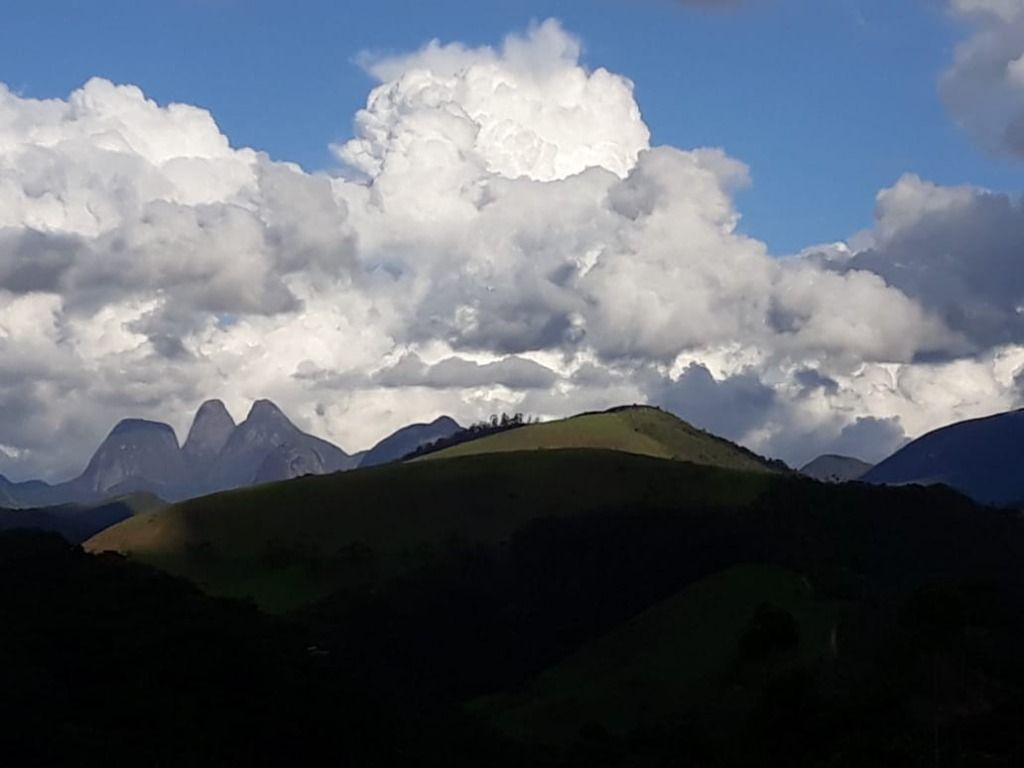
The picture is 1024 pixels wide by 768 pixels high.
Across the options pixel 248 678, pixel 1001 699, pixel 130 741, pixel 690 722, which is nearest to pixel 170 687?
pixel 248 678

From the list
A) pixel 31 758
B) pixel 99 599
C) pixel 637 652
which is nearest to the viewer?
pixel 31 758

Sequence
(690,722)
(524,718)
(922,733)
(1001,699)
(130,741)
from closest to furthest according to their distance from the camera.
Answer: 1. (130,741)
2. (922,733)
3. (1001,699)
4. (690,722)
5. (524,718)

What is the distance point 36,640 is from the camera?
127 metres

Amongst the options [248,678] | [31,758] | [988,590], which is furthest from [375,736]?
[988,590]

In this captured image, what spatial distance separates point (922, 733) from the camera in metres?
124

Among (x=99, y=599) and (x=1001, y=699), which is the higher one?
(x=99, y=599)

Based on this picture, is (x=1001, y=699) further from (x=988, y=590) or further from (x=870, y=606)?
(x=870, y=606)

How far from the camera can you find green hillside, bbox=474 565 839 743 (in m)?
164

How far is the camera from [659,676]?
181 meters

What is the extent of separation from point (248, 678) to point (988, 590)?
76.3 metres

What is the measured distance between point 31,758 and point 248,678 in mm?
32743

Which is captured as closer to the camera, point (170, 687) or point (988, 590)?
point (170, 687)

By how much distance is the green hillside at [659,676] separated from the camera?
164 meters

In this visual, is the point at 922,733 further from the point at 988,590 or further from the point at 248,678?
the point at 248,678
